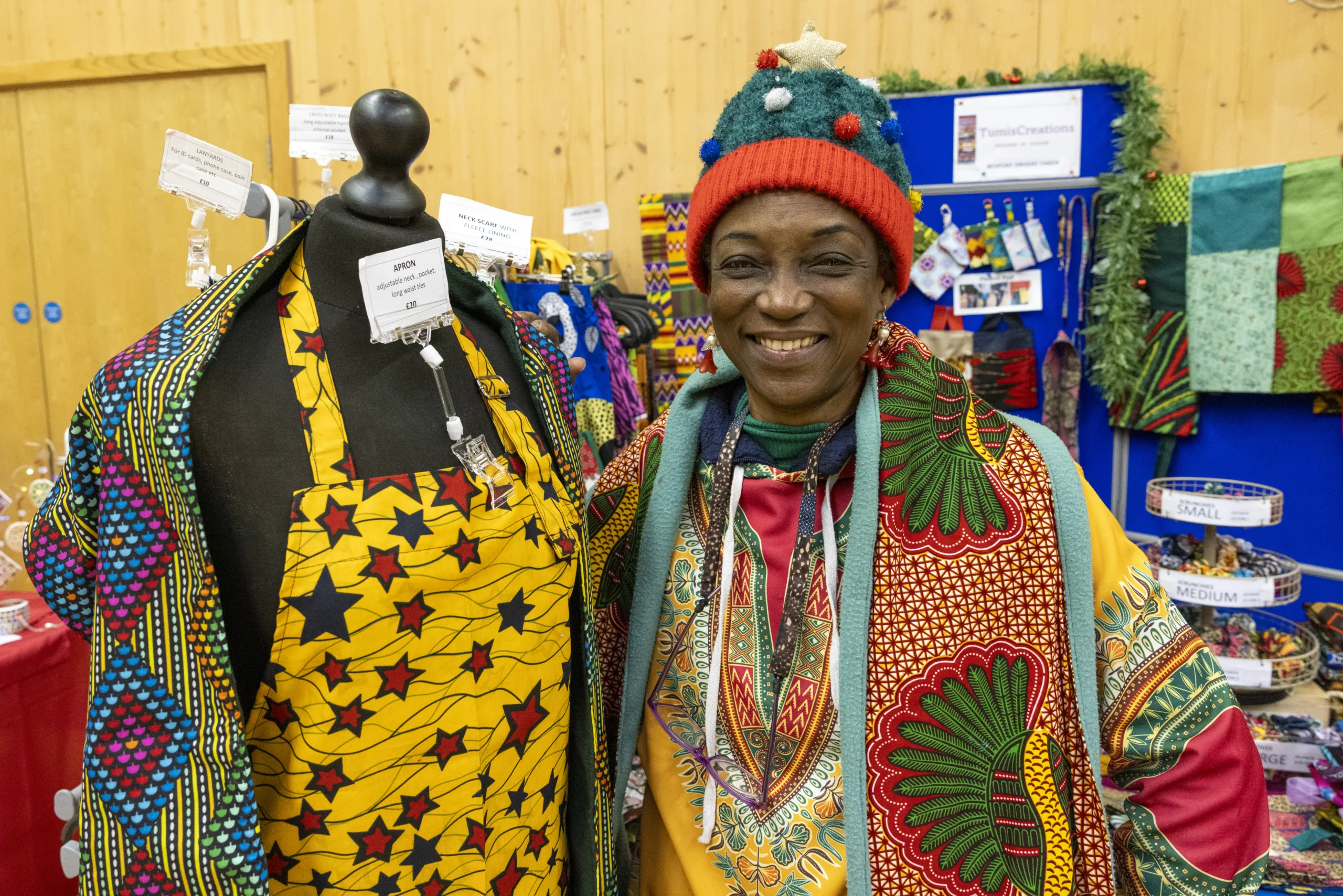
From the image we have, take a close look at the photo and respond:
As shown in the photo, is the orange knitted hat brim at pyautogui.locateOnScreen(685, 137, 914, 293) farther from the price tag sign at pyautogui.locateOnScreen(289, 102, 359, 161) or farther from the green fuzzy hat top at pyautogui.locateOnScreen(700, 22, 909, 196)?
the price tag sign at pyautogui.locateOnScreen(289, 102, 359, 161)

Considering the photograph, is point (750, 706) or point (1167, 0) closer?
point (750, 706)

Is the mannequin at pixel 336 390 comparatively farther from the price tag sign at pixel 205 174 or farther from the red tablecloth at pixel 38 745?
the red tablecloth at pixel 38 745

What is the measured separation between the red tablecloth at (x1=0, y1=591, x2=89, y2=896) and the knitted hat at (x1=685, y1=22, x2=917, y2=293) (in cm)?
149

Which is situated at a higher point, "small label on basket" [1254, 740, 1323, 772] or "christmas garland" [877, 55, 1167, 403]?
"christmas garland" [877, 55, 1167, 403]

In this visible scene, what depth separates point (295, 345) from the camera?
0.79m

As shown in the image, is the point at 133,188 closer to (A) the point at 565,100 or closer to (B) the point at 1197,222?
(A) the point at 565,100

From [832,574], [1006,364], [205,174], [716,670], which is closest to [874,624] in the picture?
[832,574]

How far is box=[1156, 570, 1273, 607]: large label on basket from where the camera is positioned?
2072 millimetres

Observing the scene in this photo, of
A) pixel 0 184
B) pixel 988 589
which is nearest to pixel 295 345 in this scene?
pixel 988 589

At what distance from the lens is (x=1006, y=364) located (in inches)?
135

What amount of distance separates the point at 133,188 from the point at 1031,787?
15.2 feet

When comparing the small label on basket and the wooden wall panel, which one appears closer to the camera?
the small label on basket

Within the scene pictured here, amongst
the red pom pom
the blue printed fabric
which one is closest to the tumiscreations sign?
the blue printed fabric

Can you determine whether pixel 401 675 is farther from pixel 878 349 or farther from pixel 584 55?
pixel 584 55
